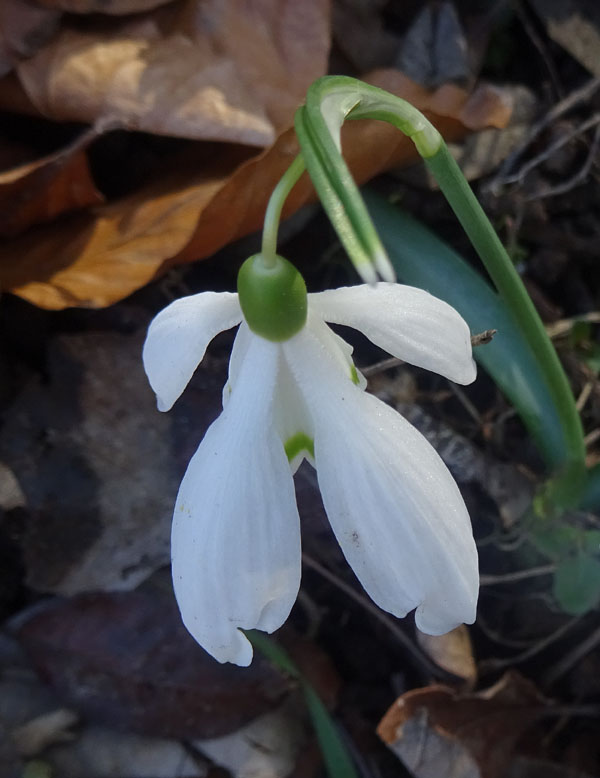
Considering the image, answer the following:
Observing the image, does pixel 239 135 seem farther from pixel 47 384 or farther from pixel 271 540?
pixel 271 540

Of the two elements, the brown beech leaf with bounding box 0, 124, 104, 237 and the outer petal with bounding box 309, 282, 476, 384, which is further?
the brown beech leaf with bounding box 0, 124, 104, 237

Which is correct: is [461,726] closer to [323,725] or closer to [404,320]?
[323,725]

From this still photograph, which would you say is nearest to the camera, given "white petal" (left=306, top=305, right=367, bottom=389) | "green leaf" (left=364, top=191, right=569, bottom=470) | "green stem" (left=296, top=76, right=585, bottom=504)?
"green stem" (left=296, top=76, right=585, bottom=504)

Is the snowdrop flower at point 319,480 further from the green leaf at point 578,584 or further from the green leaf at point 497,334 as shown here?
the green leaf at point 578,584

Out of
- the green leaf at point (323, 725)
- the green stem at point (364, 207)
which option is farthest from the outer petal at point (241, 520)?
the green leaf at point (323, 725)

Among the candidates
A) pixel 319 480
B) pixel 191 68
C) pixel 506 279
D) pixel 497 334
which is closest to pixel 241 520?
pixel 319 480

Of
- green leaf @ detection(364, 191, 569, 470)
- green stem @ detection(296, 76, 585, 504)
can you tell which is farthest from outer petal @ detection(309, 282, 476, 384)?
green leaf @ detection(364, 191, 569, 470)

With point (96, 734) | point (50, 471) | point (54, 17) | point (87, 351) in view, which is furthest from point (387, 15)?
point (96, 734)

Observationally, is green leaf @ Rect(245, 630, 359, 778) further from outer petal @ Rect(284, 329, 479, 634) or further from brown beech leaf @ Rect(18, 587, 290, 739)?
outer petal @ Rect(284, 329, 479, 634)
